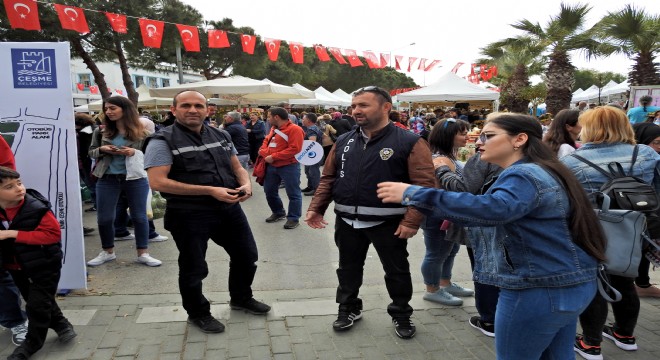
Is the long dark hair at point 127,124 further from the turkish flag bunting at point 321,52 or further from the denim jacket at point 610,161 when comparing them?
the turkish flag bunting at point 321,52

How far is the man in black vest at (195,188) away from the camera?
9.42 feet

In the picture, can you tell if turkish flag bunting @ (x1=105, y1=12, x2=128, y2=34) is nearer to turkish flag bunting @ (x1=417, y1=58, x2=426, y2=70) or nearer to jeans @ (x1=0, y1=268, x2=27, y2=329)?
jeans @ (x1=0, y1=268, x2=27, y2=329)

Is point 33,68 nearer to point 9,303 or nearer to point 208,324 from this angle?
point 9,303

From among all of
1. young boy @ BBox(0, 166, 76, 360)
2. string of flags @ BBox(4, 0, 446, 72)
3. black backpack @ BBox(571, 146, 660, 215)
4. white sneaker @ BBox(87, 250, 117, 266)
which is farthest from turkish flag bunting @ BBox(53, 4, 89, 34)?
black backpack @ BBox(571, 146, 660, 215)

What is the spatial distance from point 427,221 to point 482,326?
858mm

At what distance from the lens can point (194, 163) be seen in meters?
2.94

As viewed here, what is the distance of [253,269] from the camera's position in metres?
3.39

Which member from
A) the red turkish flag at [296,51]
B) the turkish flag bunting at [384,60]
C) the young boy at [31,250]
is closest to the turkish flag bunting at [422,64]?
the turkish flag bunting at [384,60]

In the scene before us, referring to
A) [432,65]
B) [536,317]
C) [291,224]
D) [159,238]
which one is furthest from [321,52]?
[536,317]

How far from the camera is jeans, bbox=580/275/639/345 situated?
107 inches

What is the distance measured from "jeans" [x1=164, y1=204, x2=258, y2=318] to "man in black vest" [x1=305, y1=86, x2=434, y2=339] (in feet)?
2.46

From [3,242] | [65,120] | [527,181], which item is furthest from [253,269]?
[527,181]

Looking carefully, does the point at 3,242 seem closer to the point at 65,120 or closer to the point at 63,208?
the point at 63,208

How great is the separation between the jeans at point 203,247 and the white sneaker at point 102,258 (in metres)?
1.82
